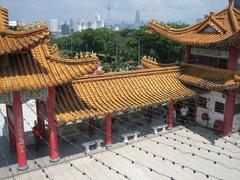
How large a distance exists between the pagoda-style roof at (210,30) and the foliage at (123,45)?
17.9m

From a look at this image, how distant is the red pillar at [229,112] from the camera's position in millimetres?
17469

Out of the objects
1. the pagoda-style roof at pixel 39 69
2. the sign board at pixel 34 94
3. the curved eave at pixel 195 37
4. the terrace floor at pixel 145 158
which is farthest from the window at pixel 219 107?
the sign board at pixel 34 94

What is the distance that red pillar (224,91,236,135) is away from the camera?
17469 millimetres

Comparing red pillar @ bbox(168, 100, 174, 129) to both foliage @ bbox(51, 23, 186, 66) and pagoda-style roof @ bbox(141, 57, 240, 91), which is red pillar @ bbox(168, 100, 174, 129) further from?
foliage @ bbox(51, 23, 186, 66)

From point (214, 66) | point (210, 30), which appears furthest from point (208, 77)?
point (210, 30)

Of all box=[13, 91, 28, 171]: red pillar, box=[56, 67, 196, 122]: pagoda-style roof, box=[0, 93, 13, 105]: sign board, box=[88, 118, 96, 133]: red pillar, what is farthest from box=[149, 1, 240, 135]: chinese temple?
box=[0, 93, 13, 105]: sign board

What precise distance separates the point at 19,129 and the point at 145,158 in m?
6.56

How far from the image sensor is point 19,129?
13.0 meters

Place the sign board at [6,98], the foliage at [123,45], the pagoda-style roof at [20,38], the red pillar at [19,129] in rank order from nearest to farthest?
the pagoda-style roof at [20,38] < the sign board at [6,98] < the red pillar at [19,129] < the foliage at [123,45]

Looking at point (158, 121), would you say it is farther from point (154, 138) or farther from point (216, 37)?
point (216, 37)

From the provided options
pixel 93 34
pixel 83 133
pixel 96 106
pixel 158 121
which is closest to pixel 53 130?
pixel 96 106

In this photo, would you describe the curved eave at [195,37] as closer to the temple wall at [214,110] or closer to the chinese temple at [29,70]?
the temple wall at [214,110]

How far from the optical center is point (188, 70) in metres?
20.1

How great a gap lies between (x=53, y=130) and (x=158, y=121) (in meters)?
8.69
